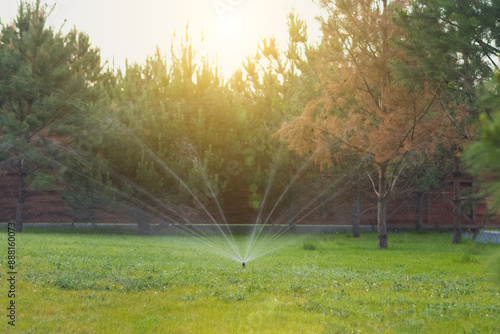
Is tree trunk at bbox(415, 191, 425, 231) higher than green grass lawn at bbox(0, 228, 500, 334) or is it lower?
higher

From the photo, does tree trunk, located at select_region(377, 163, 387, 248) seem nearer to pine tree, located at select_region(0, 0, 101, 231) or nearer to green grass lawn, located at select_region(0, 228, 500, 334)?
green grass lawn, located at select_region(0, 228, 500, 334)

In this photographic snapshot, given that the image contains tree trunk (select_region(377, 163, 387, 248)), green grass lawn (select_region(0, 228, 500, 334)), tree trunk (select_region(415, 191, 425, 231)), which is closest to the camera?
green grass lawn (select_region(0, 228, 500, 334))

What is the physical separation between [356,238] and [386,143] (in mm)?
7945

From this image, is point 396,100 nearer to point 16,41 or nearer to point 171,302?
point 171,302

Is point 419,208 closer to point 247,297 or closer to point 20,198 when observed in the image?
point 20,198

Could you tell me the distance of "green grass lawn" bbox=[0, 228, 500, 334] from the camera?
643 centimetres

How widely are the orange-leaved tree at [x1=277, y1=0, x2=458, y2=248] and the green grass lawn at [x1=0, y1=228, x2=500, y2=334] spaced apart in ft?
18.7

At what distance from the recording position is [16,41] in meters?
26.1

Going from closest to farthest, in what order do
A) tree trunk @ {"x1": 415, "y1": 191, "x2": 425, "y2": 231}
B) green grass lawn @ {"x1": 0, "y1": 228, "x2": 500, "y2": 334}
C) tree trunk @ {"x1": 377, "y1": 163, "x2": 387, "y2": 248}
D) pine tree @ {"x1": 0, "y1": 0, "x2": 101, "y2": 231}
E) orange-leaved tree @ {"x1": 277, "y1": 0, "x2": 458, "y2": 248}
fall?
green grass lawn @ {"x1": 0, "y1": 228, "x2": 500, "y2": 334} < orange-leaved tree @ {"x1": 277, "y1": 0, "x2": 458, "y2": 248} < tree trunk @ {"x1": 377, "y1": 163, "x2": 387, "y2": 248} < pine tree @ {"x1": 0, "y1": 0, "x2": 101, "y2": 231} < tree trunk @ {"x1": 415, "y1": 191, "x2": 425, "y2": 231}

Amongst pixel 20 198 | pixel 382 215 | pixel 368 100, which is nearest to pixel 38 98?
pixel 20 198

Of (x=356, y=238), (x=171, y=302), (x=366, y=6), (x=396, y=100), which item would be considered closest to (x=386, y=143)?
(x=396, y=100)

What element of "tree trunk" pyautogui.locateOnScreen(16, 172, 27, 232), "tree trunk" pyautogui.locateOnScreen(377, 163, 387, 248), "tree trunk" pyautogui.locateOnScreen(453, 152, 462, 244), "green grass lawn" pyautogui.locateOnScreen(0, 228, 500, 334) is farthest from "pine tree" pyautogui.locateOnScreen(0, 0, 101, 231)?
"tree trunk" pyautogui.locateOnScreen(453, 152, 462, 244)

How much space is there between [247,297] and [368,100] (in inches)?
478

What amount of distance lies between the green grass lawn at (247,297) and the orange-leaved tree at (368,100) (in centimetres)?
571
